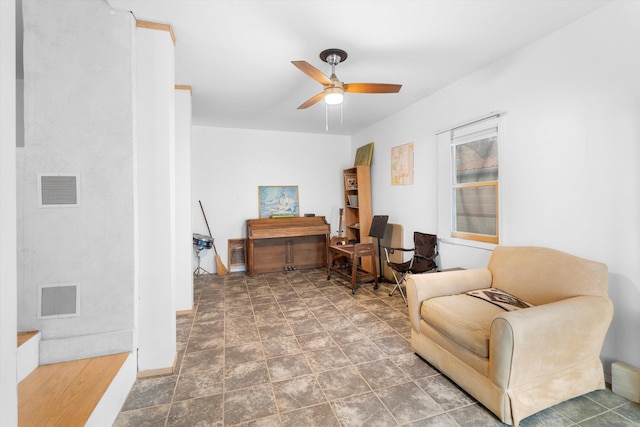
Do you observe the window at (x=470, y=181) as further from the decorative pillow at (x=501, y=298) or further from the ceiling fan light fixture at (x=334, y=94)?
the ceiling fan light fixture at (x=334, y=94)

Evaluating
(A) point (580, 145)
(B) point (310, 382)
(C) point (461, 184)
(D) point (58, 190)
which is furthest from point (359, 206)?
(D) point (58, 190)

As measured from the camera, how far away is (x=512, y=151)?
2.92 meters

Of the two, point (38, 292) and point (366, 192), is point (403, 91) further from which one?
point (38, 292)

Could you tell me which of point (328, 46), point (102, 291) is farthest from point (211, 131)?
point (102, 291)

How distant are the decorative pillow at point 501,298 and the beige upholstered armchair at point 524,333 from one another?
2cm

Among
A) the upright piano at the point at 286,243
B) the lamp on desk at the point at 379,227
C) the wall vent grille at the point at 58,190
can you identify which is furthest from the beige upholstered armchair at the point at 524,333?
the upright piano at the point at 286,243

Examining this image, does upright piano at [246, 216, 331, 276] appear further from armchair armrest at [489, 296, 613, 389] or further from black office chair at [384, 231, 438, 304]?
armchair armrest at [489, 296, 613, 389]

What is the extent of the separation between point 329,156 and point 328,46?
12.3ft

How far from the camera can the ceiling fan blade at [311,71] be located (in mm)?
2307

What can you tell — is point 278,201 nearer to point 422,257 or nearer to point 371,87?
point 422,257

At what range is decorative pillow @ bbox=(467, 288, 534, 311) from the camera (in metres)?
2.25

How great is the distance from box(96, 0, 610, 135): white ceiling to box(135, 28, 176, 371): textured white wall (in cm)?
33

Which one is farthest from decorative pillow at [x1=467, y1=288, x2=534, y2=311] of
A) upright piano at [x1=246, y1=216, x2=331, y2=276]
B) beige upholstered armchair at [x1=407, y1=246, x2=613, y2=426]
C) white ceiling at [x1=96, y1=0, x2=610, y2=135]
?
upright piano at [x1=246, y1=216, x2=331, y2=276]

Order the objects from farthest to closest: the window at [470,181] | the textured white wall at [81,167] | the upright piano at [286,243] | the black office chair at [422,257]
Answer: the upright piano at [286,243] < the black office chair at [422,257] < the window at [470,181] < the textured white wall at [81,167]
